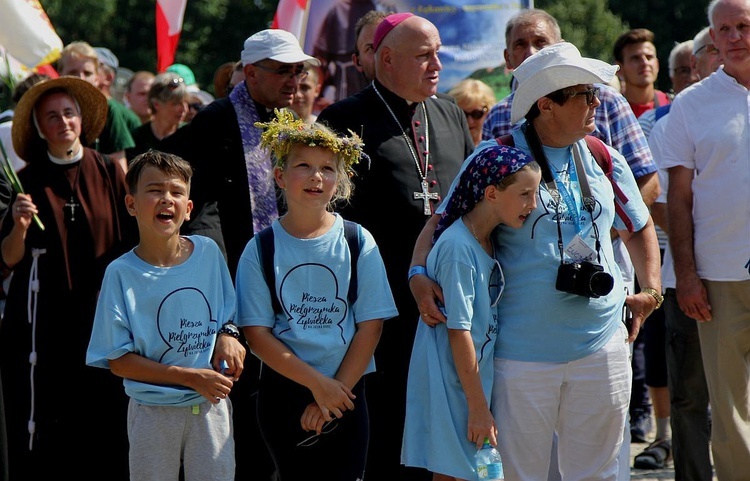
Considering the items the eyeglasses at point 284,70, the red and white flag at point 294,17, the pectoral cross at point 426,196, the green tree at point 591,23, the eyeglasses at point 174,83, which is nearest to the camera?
the pectoral cross at point 426,196

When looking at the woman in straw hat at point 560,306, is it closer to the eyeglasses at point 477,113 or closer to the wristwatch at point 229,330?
the wristwatch at point 229,330

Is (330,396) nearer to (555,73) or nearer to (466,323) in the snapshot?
(466,323)

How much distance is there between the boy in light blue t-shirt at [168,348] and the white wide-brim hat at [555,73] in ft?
4.69

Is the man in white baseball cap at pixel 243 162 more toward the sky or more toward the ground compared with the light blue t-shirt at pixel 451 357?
more toward the sky

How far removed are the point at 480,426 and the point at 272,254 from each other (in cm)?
107

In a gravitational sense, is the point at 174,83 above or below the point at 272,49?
above

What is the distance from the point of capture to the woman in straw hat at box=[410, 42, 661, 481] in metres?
4.39

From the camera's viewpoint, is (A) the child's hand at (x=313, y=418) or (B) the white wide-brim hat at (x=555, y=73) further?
(A) the child's hand at (x=313, y=418)

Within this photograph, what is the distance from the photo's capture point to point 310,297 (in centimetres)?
459

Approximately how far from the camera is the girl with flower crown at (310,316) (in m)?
4.56

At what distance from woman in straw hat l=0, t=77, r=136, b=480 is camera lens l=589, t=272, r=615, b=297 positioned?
110 inches

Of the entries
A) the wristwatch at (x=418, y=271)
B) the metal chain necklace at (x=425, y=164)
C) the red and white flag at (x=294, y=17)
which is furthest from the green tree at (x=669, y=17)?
the wristwatch at (x=418, y=271)

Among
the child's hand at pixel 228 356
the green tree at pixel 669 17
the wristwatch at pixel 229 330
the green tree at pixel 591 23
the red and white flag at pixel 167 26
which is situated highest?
the green tree at pixel 669 17

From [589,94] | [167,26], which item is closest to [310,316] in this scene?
[589,94]
